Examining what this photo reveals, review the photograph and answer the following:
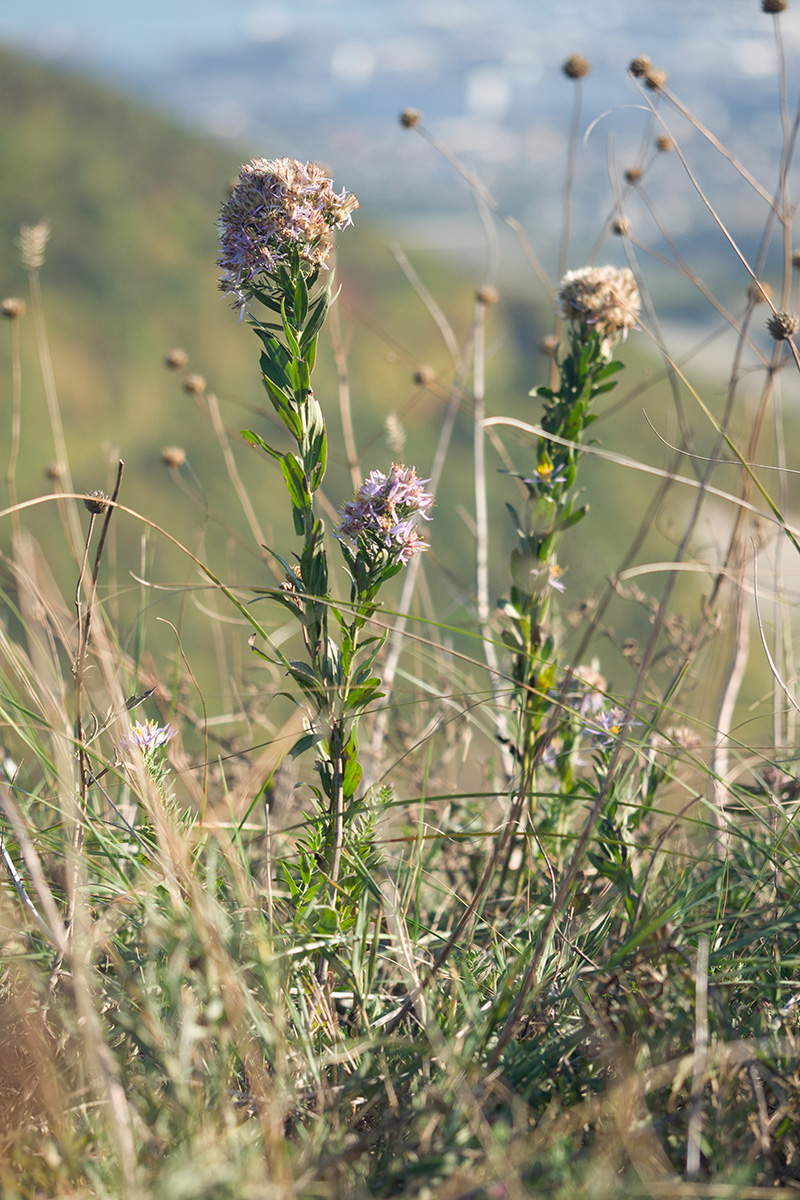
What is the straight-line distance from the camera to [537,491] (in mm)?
1958

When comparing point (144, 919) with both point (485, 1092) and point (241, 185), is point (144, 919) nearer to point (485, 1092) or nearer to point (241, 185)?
point (485, 1092)

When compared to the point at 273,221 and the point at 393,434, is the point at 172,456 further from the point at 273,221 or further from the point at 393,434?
the point at 273,221

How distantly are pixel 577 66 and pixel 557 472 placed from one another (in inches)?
74.5

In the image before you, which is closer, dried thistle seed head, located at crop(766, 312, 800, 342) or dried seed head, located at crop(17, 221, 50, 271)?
dried thistle seed head, located at crop(766, 312, 800, 342)

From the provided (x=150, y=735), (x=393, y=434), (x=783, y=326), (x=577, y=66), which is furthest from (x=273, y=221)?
(x=577, y=66)

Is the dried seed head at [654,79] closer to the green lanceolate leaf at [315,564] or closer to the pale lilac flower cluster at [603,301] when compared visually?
the pale lilac flower cluster at [603,301]

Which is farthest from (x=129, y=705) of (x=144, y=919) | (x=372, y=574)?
(x=372, y=574)

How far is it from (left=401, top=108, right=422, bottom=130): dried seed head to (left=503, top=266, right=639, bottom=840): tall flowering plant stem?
1655mm

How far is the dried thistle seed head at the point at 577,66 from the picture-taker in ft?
9.39

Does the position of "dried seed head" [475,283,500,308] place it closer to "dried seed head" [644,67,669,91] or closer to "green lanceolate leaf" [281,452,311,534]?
"dried seed head" [644,67,669,91]

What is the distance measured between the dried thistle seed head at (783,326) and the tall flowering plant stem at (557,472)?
319mm

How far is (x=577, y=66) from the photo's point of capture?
114 inches

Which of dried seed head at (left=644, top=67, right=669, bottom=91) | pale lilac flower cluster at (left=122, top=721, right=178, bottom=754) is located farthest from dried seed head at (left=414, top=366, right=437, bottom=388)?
pale lilac flower cluster at (left=122, top=721, right=178, bottom=754)

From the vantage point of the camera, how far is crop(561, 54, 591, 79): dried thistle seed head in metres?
2.86
